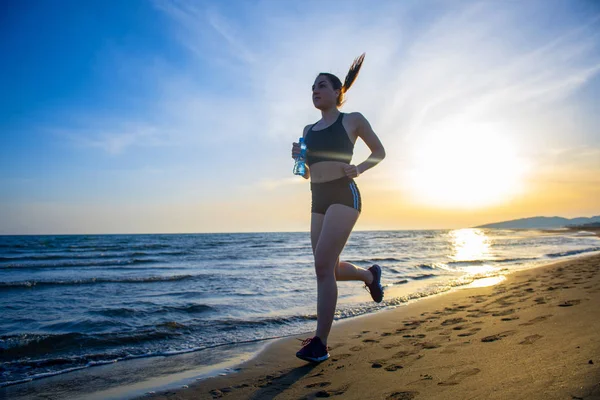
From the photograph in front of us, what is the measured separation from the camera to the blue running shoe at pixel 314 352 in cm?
313

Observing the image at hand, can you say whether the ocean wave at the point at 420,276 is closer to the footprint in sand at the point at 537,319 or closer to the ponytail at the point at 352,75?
the footprint in sand at the point at 537,319

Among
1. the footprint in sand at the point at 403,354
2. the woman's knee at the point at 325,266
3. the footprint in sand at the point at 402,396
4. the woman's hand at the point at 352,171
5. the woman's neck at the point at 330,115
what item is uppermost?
the woman's neck at the point at 330,115

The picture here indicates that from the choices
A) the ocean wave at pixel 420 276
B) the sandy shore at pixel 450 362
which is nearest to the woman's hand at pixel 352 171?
the sandy shore at pixel 450 362

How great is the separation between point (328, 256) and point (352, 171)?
2.40 ft

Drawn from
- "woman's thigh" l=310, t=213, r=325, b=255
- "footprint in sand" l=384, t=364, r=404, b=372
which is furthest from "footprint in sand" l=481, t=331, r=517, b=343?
"woman's thigh" l=310, t=213, r=325, b=255

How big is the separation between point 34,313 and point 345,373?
5660mm

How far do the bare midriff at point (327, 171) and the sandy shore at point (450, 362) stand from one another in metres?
1.53

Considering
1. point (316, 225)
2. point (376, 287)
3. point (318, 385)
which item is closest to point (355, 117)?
point (316, 225)

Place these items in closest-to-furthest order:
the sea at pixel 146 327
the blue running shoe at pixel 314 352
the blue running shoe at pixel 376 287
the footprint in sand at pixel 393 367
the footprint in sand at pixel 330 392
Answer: the footprint in sand at pixel 330 392, the footprint in sand at pixel 393 367, the blue running shoe at pixel 314 352, the sea at pixel 146 327, the blue running shoe at pixel 376 287

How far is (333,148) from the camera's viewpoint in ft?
10.8

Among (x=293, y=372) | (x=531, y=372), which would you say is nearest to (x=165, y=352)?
(x=293, y=372)

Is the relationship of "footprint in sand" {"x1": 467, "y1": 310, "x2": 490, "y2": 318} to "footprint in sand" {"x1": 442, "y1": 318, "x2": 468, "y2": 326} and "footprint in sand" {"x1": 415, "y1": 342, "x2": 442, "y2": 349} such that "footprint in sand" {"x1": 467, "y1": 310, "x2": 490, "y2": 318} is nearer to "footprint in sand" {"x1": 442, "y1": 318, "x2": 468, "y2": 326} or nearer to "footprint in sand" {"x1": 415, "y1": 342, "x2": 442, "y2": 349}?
"footprint in sand" {"x1": 442, "y1": 318, "x2": 468, "y2": 326}

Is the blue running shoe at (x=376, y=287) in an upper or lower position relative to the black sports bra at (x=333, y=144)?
lower

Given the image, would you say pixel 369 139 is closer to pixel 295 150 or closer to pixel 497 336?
pixel 295 150
